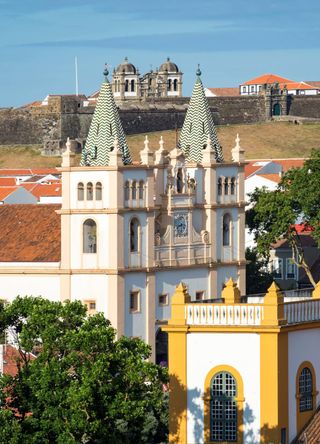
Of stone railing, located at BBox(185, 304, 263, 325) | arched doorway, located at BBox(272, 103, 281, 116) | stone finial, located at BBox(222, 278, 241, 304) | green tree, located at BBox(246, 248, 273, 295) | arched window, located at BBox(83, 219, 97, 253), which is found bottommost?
stone railing, located at BBox(185, 304, 263, 325)

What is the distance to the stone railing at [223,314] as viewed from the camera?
43.9m

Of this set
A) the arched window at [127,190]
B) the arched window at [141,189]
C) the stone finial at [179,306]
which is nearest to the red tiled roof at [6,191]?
the arched window at [141,189]

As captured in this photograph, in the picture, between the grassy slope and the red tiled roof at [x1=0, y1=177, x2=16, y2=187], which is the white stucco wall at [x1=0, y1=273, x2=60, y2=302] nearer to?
the red tiled roof at [x1=0, y1=177, x2=16, y2=187]

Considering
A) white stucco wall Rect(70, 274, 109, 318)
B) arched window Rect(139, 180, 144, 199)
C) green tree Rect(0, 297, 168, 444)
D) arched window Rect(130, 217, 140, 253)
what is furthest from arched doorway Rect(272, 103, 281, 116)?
green tree Rect(0, 297, 168, 444)

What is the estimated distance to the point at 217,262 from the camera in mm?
84000

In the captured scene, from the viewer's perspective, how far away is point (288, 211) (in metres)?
90.4

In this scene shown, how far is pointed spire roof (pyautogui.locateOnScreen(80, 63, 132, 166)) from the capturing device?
8050cm

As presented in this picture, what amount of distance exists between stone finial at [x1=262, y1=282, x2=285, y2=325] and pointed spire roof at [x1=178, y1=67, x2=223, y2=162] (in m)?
41.4

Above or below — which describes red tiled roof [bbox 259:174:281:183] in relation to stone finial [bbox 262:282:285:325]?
above

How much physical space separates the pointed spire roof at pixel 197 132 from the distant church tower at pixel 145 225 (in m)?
0.08

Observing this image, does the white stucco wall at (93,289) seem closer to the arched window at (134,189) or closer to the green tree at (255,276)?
the arched window at (134,189)

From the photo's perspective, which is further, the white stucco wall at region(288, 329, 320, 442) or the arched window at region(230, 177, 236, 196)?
the arched window at region(230, 177, 236, 196)

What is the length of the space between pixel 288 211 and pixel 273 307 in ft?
154

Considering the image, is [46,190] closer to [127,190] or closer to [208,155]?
[208,155]
